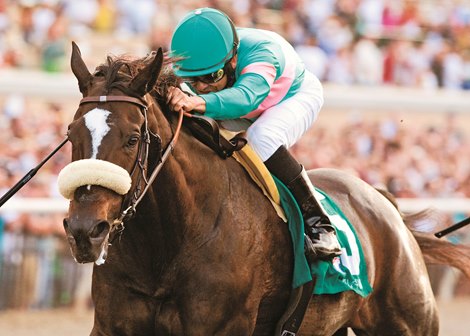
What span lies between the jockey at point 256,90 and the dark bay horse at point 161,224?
0.16 meters

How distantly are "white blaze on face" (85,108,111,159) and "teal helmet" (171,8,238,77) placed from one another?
72 cm

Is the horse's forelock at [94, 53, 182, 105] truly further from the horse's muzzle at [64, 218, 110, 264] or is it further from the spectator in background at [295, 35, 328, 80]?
the spectator in background at [295, 35, 328, 80]

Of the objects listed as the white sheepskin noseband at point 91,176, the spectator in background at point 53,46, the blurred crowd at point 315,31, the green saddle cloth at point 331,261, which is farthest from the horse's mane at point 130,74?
the spectator in background at point 53,46

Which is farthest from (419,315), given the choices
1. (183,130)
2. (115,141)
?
(115,141)

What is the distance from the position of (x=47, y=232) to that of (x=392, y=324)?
4.50m

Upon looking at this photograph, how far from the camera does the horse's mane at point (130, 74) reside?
4.07m

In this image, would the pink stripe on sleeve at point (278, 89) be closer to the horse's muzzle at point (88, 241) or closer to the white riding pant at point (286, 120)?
the white riding pant at point (286, 120)

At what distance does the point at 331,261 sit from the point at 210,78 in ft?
3.52

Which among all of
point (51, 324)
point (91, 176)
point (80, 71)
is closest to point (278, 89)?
point (80, 71)

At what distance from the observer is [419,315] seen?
5711mm

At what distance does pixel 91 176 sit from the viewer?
3738mm

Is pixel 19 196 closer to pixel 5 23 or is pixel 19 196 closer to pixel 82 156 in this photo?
pixel 5 23

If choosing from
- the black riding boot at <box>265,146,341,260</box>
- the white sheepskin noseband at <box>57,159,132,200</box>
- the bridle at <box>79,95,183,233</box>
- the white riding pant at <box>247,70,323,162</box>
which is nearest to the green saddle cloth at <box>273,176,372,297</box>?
the black riding boot at <box>265,146,341,260</box>

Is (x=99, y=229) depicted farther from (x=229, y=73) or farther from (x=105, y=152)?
(x=229, y=73)
